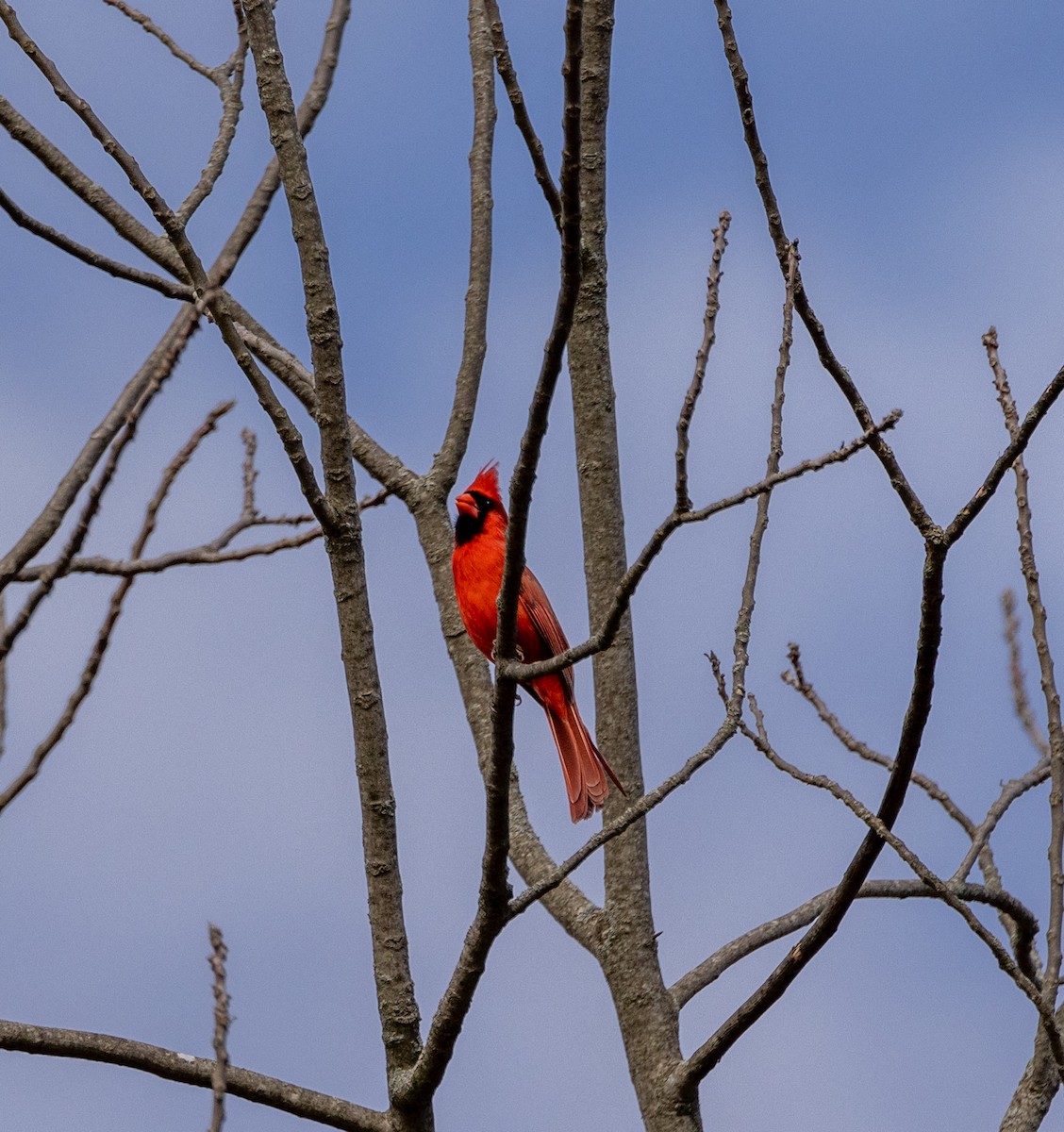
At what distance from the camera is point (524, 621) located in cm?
513

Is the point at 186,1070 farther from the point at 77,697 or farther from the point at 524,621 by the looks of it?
the point at 524,621

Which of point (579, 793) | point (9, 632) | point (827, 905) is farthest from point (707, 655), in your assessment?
point (9, 632)

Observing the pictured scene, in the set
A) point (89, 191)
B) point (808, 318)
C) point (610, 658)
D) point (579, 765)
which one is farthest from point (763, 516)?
point (89, 191)

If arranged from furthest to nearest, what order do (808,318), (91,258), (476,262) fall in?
(476,262)
(91,258)
(808,318)

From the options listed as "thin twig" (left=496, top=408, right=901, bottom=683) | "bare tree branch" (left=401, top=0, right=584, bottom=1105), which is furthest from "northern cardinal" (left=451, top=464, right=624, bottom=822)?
"thin twig" (left=496, top=408, right=901, bottom=683)

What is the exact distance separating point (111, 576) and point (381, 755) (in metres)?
0.62

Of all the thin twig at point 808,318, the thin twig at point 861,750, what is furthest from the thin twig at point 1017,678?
the thin twig at point 808,318

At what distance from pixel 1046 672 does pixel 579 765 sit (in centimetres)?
141

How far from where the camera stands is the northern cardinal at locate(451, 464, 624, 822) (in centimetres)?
412

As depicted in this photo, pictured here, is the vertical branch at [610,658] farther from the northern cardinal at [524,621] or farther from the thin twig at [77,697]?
the thin twig at [77,697]

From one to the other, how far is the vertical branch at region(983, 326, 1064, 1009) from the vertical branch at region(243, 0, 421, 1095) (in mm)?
1361

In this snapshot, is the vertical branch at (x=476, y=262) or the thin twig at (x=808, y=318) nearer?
the thin twig at (x=808, y=318)

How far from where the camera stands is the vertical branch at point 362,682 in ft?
9.50

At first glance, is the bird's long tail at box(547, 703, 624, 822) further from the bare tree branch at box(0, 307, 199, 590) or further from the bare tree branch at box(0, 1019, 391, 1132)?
the bare tree branch at box(0, 307, 199, 590)
